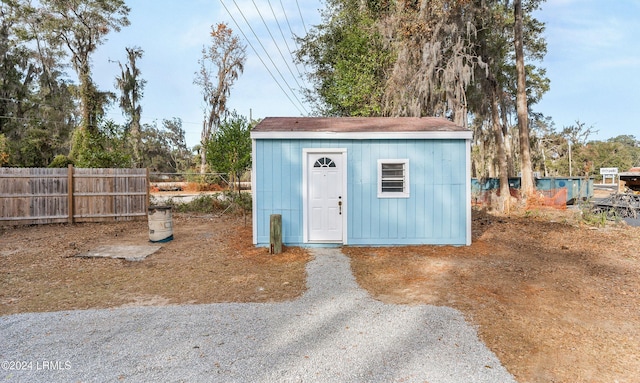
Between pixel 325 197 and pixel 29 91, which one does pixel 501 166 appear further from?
pixel 29 91

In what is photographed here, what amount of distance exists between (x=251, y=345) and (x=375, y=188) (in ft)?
15.6

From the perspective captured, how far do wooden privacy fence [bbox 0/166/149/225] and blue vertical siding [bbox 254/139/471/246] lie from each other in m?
6.38

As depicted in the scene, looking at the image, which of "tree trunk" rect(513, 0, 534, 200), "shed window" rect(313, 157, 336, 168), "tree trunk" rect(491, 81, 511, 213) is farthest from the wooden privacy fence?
"tree trunk" rect(513, 0, 534, 200)

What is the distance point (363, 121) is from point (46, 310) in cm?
700

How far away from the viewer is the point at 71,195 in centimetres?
1044

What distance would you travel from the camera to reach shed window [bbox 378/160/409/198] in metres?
7.21

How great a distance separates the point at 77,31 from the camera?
20.8m

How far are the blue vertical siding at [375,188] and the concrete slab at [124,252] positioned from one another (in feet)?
7.75

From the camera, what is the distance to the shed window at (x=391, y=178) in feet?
23.6

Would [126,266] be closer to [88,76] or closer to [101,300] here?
[101,300]

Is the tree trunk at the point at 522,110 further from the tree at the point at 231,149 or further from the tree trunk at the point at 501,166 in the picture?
the tree at the point at 231,149

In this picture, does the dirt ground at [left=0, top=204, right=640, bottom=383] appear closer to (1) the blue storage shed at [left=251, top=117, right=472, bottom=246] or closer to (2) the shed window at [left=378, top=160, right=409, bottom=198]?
(1) the blue storage shed at [left=251, top=117, right=472, bottom=246]

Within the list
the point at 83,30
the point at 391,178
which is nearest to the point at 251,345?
the point at 391,178

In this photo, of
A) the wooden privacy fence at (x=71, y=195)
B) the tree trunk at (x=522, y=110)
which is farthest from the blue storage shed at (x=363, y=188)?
the tree trunk at (x=522, y=110)
